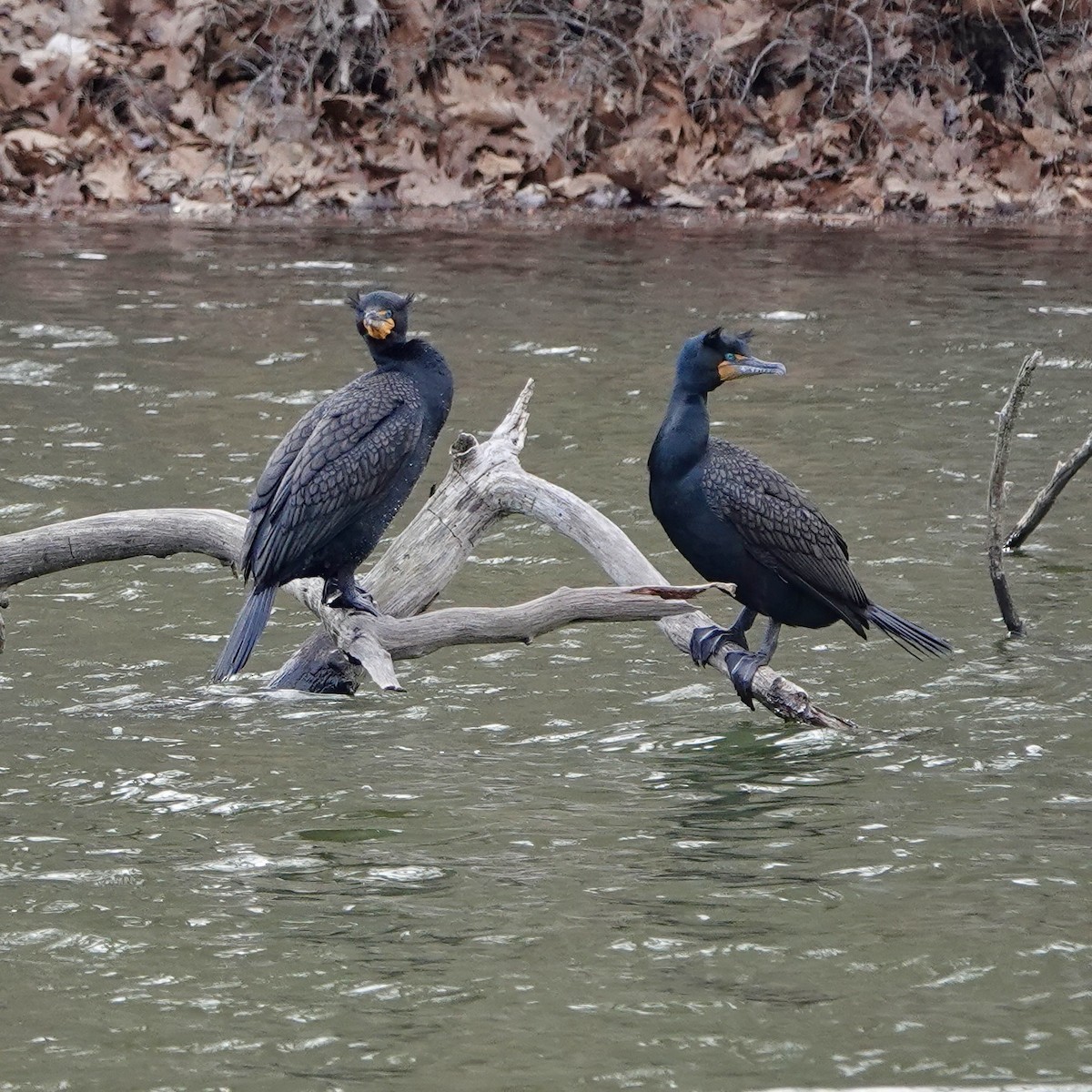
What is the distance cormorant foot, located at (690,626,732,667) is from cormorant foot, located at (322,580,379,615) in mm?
927

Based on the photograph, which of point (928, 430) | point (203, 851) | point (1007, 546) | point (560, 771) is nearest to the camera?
point (203, 851)

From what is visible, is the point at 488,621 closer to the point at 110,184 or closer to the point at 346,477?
the point at 346,477

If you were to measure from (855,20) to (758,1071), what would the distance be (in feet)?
46.5

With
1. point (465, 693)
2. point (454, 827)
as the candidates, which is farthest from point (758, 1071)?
point (465, 693)

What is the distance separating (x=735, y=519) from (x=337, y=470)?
115 centimetres

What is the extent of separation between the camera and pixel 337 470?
5.49 m

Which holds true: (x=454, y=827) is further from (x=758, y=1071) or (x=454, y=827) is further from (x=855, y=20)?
(x=855, y=20)

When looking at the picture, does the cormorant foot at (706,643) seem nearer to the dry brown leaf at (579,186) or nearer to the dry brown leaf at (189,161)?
the dry brown leaf at (579,186)

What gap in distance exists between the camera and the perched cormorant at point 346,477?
543 centimetres

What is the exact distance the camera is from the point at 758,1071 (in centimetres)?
363

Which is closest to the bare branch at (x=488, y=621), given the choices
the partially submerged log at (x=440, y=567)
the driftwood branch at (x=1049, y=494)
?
the partially submerged log at (x=440, y=567)

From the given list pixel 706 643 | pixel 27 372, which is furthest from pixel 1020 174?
pixel 706 643

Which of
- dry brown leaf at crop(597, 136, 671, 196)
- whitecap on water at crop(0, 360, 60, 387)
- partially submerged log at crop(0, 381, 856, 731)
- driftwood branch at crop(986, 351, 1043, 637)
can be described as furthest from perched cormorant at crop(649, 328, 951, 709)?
dry brown leaf at crop(597, 136, 671, 196)

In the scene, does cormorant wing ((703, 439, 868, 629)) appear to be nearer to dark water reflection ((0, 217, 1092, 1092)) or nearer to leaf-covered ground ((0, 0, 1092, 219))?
dark water reflection ((0, 217, 1092, 1092))
